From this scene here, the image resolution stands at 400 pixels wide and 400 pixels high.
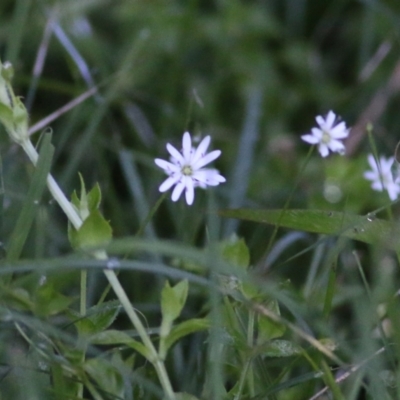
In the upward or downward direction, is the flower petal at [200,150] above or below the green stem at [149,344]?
above

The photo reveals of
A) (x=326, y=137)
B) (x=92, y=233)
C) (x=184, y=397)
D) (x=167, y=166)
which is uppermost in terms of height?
(x=326, y=137)

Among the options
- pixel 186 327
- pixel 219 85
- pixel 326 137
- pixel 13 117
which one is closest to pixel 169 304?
pixel 186 327

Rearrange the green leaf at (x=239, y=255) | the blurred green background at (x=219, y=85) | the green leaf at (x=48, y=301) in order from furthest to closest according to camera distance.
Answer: the blurred green background at (x=219, y=85) → the green leaf at (x=239, y=255) → the green leaf at (x=48, y=301)

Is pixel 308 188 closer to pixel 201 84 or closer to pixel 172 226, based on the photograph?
pixel 172 226

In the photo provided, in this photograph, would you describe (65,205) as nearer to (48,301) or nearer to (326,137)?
(48,301)

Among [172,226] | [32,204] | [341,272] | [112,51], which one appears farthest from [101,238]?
[112,51]

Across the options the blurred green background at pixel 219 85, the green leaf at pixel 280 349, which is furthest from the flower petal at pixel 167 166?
the blurred green background at pixel 219 85

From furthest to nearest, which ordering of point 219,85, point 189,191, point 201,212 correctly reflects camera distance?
point 219,85 → point 201,212 → point 189,191

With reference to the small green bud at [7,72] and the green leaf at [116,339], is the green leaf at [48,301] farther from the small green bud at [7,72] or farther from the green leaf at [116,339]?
the small green bud at [7,72]

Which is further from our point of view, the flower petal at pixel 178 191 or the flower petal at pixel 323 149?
the flower petal at pixel 323 149
